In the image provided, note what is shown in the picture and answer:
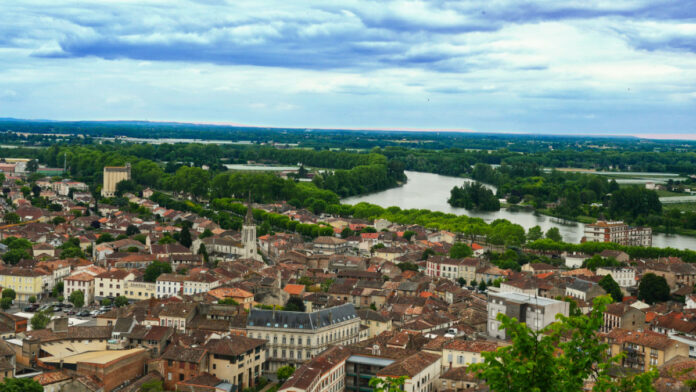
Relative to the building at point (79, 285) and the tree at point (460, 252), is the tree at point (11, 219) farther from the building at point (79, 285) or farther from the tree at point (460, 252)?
the tree at point (460, 252)

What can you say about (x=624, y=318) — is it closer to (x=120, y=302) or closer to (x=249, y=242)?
(x=120, y=302)

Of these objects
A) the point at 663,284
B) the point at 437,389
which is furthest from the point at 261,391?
the point at 663,284

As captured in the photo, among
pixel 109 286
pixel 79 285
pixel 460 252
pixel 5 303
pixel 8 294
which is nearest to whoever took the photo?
pixel 5 303

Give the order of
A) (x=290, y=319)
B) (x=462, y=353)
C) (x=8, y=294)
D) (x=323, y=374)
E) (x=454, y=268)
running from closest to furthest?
(x=323, y=374) → (x=462, y=353) → (x=290, y=319) → (x=8, y=294) → (x=454, y=268)

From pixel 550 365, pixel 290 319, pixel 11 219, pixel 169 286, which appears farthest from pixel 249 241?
pixel 550 365

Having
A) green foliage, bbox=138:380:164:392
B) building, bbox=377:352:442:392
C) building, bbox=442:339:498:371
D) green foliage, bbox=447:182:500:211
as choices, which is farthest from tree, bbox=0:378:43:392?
green foliage, bbox=447:182:500:211

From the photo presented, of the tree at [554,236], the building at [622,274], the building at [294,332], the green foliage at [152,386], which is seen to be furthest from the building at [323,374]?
the tree at [554,236]
